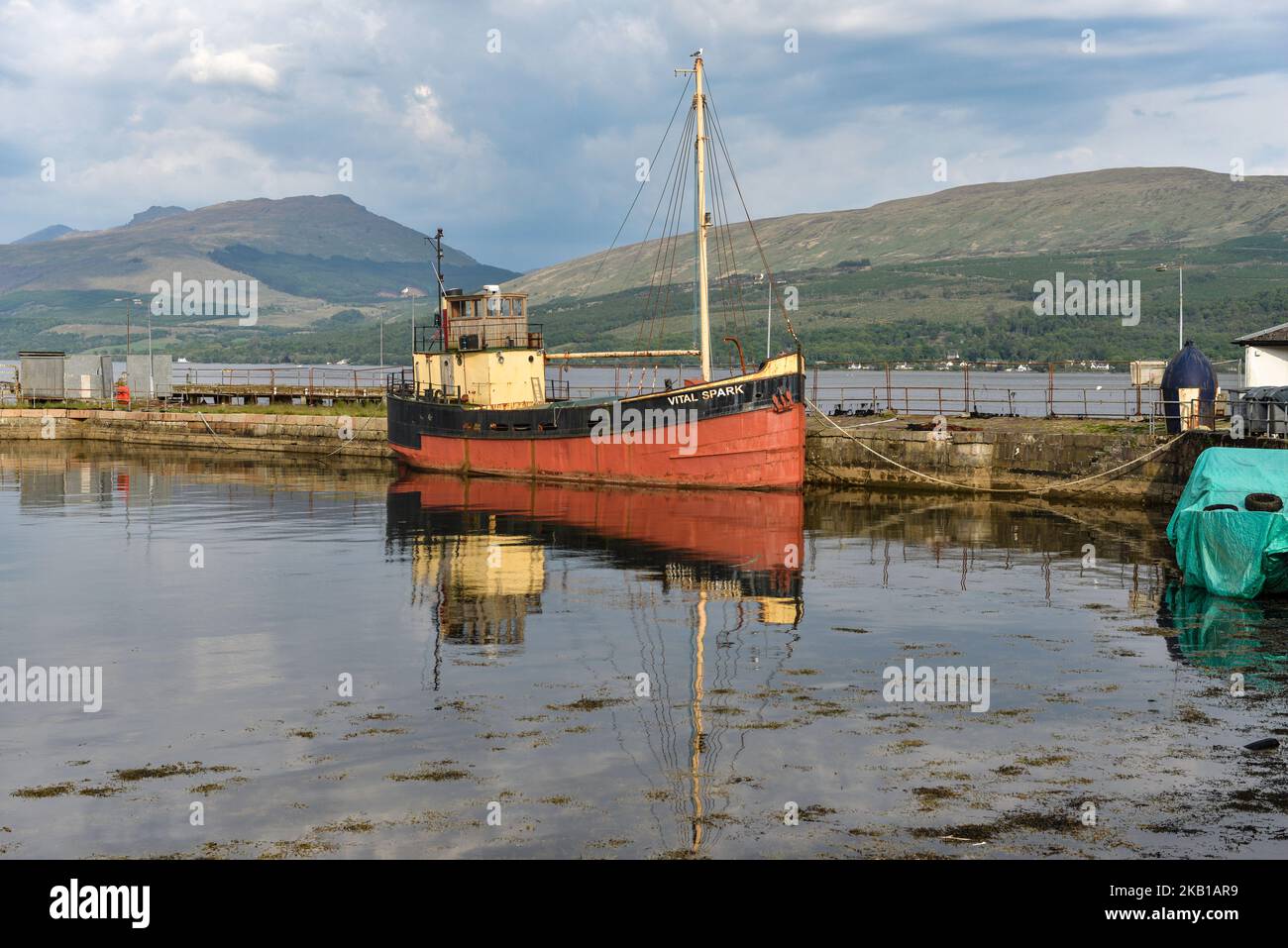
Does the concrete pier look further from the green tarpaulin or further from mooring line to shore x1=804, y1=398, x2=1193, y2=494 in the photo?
the green tarpaulin

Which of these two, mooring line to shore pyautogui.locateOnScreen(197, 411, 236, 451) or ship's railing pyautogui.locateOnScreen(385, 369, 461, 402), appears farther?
mooring line to shore pyautogui.locateOnScreen(197, 411, 236, 451)

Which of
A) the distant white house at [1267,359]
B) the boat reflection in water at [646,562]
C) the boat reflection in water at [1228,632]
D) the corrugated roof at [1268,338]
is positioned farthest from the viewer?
the distant white house at [1267,359]

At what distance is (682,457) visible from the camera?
42906 mm

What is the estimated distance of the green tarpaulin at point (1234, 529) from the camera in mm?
23594

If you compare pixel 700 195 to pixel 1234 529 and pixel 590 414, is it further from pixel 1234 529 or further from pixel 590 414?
pixel 1234 529

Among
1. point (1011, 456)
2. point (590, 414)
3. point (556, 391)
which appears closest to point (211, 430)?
point (556, 391)

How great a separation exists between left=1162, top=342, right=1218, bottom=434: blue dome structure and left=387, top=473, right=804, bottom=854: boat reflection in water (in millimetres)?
11542

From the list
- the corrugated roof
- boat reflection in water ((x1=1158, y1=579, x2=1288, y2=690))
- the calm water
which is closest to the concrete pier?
the corrugated roof

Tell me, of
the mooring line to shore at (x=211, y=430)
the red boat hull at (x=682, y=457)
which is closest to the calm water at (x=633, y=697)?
the red boat hull at (x=682, y=457)

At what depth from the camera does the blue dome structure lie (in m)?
38.3

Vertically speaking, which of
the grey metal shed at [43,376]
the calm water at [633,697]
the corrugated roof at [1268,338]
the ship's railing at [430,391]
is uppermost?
the grey metal shed at [43,376]

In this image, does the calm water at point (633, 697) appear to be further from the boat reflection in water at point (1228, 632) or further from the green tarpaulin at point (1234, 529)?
the green tarpaulin at point (1234, 529)

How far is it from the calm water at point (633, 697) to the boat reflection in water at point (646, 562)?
12 cm

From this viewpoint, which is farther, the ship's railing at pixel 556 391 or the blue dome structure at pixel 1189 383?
the ship's railing at pixel 556 391
